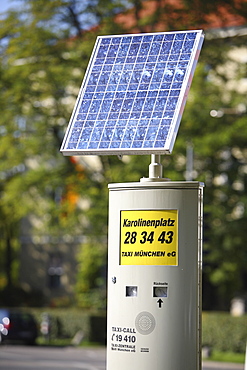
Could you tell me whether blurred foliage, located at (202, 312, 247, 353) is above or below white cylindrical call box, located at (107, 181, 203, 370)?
below

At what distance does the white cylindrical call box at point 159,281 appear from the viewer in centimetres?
833

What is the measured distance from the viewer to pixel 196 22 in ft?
93.4

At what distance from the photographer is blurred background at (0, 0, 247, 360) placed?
3111 cm

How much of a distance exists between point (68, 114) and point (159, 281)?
25973 millimetres

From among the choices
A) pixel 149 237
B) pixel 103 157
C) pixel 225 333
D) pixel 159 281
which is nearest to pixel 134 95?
pixel 149 237

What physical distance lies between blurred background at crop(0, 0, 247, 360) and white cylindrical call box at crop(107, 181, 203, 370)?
67.6 feet

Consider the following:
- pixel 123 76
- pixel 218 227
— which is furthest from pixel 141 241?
pixel 218 227

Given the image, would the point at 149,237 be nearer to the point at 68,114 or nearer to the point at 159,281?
the point at 159,281

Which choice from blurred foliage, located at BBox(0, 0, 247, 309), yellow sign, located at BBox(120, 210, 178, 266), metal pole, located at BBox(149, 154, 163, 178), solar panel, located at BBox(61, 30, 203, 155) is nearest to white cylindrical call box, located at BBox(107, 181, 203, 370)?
yellow sign, located at BBox(120, 210, 178, 266)

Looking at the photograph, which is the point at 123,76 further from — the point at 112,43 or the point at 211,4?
the point at 211,4

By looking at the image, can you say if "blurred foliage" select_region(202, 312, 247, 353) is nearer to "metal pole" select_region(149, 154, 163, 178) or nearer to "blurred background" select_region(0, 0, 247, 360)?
"blurred background" select_region(0, 0, 247, 360)

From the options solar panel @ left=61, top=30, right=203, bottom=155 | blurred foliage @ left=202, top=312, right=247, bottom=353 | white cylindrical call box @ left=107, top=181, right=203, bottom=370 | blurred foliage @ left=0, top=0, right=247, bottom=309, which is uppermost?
blurred foliage @ left=0, top=0, right=247, bottom=309

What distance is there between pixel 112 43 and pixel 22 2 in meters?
23.2

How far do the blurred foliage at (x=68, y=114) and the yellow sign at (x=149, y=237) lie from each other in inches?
836
